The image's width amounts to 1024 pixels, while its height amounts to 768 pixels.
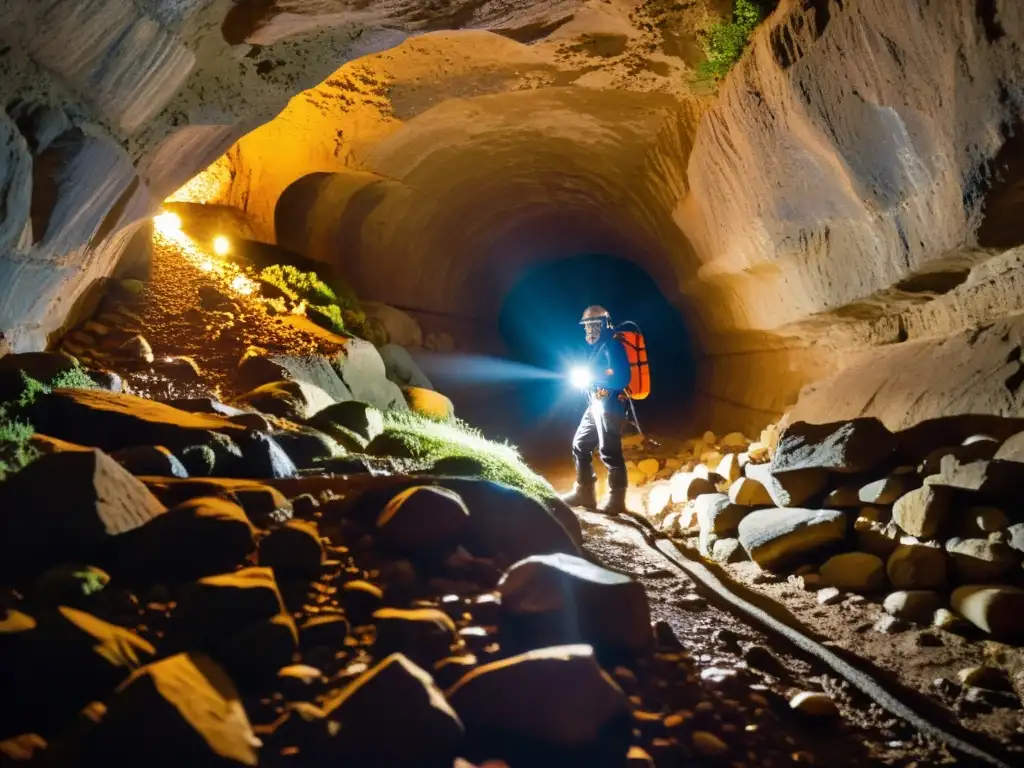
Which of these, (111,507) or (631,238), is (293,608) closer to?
(111,507)

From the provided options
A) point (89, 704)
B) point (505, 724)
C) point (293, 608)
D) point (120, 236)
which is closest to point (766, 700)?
point (505, 724)

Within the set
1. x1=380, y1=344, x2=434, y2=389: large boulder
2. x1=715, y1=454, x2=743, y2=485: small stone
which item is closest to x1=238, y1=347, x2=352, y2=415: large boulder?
x1=380, y1=344, x2=434, y2=389: large boulder

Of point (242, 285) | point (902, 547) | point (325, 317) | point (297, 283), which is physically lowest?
point (902, 547)

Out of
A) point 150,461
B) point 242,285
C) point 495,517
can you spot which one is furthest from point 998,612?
point 242,285

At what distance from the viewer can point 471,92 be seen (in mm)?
7863

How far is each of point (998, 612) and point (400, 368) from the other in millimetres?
7821

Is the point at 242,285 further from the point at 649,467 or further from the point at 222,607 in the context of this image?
the point at 222,607

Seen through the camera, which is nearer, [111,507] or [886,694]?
[111,507]

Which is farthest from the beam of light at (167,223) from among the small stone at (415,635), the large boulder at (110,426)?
the small stone at (415,635)

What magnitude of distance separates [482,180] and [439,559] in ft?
31.1

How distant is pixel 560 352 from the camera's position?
2200cm

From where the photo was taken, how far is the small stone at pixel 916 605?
3307 mm

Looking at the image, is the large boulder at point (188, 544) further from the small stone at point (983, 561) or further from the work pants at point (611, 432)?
the work pants at point (611, 432)

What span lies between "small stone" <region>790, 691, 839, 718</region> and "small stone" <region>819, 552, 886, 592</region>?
1.62 m
